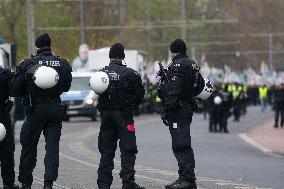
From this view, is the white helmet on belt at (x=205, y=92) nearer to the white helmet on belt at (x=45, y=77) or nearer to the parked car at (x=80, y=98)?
the white helmet on belt at (x=45, y=77)

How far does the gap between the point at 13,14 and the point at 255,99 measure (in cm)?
3928

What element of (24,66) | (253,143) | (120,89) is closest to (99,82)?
(120,89)

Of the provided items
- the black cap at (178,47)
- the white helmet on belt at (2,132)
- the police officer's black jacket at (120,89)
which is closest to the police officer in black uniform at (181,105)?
the black cap at (178,47)

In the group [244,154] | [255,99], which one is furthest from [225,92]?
[255,99]

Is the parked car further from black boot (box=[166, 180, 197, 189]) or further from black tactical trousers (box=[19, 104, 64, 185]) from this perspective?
black tactical trousers (box=[19, 104, 64, 185])

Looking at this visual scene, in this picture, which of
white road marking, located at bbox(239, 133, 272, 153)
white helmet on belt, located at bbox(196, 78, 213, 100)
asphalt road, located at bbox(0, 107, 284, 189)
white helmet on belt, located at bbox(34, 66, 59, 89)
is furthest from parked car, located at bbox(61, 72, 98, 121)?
white helmet on belt, located at bbox(34, 66, 59, 89)

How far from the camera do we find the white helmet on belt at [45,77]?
15406 millimetres

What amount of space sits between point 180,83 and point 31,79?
2.02 metres

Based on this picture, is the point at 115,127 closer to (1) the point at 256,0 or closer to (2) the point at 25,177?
(2) the point at 25,177

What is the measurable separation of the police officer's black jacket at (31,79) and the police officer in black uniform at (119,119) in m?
0.63

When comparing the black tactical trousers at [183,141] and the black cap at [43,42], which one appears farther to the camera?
the black tactical trousers at [183,141]

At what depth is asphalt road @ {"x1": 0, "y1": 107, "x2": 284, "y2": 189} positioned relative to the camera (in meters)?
18.2

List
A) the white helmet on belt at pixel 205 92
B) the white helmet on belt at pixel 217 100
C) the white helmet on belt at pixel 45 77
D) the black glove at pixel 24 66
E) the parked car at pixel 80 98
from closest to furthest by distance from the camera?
the white helmet on belt at pixel 45 77
the black glove at pixel 24 66
the white helmet on belt at pixel 205 92
the white helmet on belt at pixel 217 100
the parked car at pixel 80 98

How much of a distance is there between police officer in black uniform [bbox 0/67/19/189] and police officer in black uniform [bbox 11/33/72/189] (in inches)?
14.4
